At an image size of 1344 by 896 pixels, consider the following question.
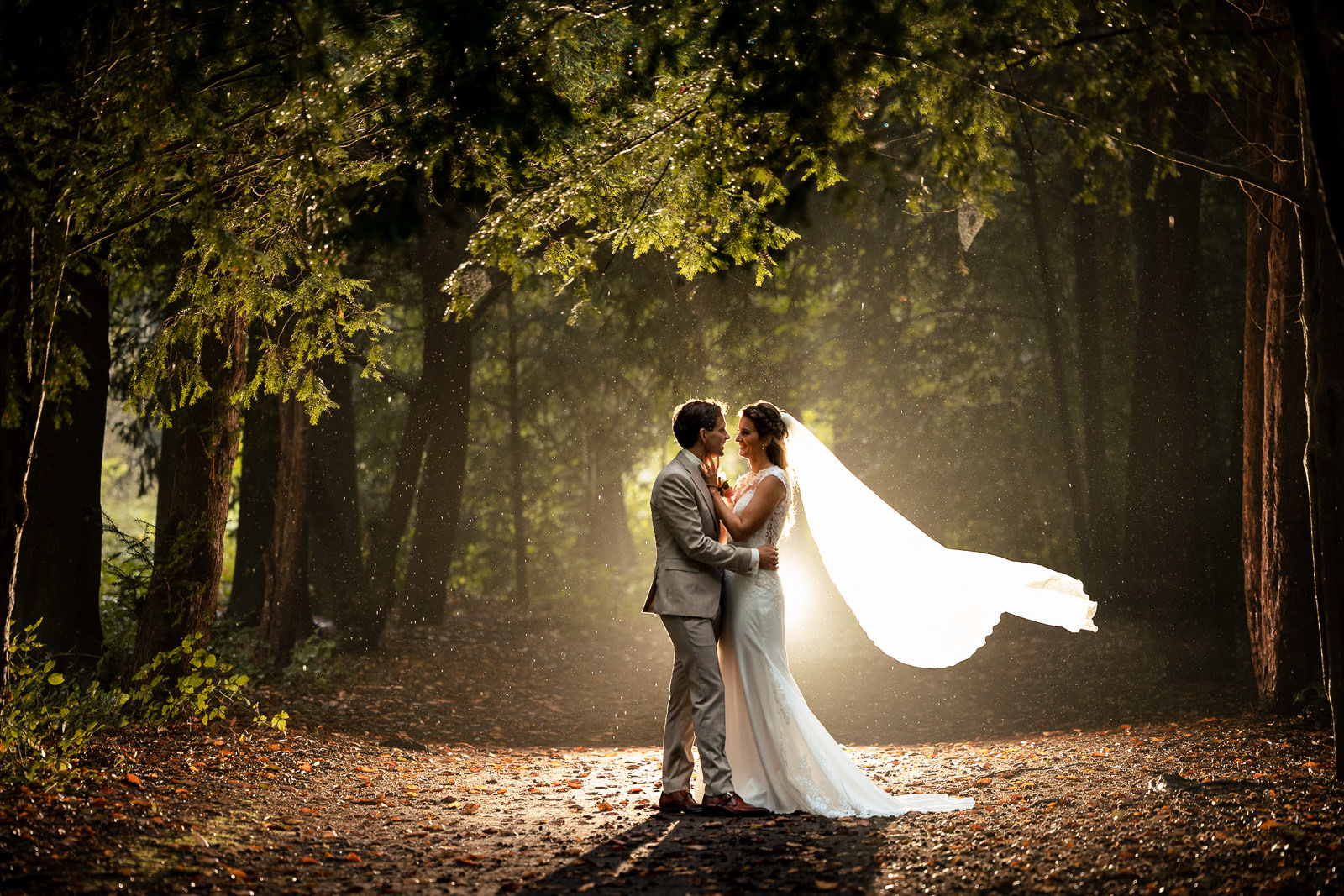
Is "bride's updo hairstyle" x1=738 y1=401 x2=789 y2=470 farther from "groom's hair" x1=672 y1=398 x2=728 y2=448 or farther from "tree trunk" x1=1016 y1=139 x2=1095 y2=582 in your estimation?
"tree trunk" x1=1016 y1=139 x2=1095 y2=582

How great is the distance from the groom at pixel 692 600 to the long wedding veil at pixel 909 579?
2.70 feet

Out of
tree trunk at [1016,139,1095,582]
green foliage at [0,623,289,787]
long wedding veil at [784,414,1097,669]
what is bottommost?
green foliage at [0,623,289,787]

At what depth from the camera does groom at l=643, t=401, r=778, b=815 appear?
5.86 metres

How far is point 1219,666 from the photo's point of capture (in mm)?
11297

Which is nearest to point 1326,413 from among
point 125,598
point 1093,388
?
point 1093,388

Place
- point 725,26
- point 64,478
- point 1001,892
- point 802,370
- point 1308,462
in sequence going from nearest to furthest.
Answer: point 1001,892 < point 725,26 < point 1308,462 < point 64,478 < point 802,370

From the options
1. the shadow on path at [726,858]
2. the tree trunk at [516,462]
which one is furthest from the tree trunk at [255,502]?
the shadow on path at [726,858]

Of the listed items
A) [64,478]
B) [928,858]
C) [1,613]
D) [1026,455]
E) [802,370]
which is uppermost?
[802,370]

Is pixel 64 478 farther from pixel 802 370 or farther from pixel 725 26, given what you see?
pixel 802 370

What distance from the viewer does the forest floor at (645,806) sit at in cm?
437

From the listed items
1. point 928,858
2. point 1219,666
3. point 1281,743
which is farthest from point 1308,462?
point 1219,666

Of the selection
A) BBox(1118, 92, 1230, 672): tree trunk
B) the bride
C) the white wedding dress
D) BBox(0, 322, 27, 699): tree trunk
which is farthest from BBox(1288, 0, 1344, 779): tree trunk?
BBox(0, 322, 27, 699): tree trunk

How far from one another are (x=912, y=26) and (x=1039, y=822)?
408cm

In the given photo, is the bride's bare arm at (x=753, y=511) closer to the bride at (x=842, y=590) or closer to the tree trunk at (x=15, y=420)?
the bride at (x=842, y=590)
